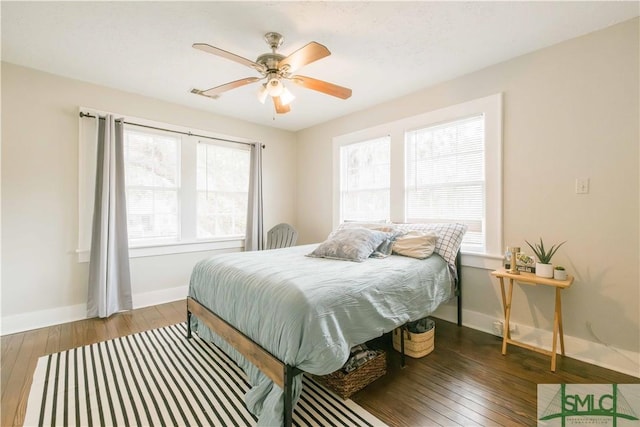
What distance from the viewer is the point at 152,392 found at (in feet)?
5.97

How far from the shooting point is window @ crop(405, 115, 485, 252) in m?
2.85

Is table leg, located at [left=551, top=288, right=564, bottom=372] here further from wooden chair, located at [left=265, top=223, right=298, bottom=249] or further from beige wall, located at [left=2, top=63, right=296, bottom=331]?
beige wall, located at [left=2, top=63, right=296, bottom=331]

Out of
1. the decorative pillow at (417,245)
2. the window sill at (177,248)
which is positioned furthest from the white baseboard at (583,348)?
the window sill at (177,248)

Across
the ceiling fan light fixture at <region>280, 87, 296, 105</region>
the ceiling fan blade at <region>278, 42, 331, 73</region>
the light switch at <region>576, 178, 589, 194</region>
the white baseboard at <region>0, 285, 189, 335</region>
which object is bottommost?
the white baseboard at <region>0, 285, 189, 335</region>

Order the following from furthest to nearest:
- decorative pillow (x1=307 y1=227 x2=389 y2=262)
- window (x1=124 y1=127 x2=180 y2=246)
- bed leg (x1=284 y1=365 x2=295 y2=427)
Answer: window (x1=124 y1=127 x2=180 y2=246) < decorative pillow (x1=307 y1=227 x2=389 y2=262) < bed leg (x1=284 y1=365 x2=295 y2=427)

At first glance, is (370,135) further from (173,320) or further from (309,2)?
(173,320)

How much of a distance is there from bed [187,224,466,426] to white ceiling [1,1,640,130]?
1559 mm

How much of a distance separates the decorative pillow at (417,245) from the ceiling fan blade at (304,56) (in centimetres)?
171

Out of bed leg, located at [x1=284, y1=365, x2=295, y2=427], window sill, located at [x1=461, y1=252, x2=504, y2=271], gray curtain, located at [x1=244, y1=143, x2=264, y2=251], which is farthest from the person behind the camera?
gray curtain, located at [x1=244, y1=143, x2=264, y2=251]

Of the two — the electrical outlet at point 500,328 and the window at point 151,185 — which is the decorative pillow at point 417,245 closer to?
the electrical outlet at point 500,328

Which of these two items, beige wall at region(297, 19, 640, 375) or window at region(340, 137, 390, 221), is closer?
beige wall at region(297, 19, 640, 375)

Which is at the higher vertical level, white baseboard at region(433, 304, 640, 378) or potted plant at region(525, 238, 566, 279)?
potted plant at region(525, 238, 566, 279)

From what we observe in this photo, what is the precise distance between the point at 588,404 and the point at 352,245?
1776mm

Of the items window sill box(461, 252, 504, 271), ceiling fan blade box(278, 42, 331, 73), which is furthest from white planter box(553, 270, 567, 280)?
ceiling fan blade box(278, 42, 331, 73)
